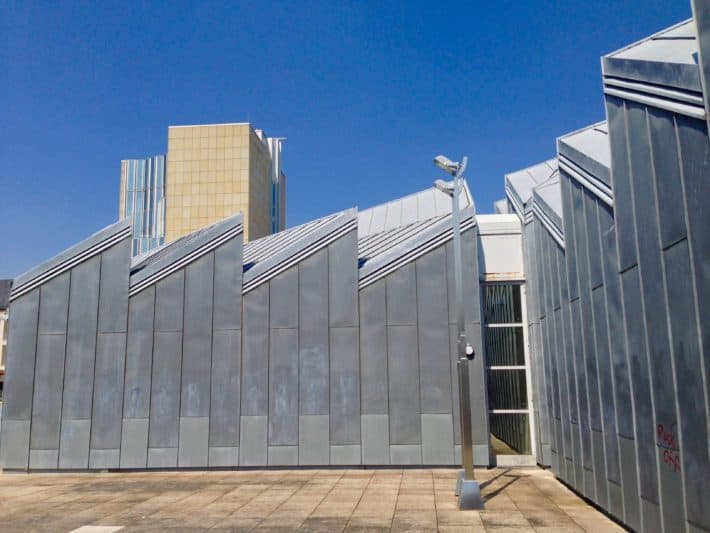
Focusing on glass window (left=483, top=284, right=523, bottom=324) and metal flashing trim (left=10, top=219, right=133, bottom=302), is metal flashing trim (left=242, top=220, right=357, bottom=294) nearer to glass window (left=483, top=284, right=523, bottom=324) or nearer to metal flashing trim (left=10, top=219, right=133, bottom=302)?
metal flashing trim (left=10, top=219, right=133, bottom=302)

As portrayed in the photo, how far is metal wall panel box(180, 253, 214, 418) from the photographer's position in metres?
22.6

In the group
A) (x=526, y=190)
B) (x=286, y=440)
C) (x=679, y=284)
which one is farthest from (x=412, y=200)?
(x=679, y=284)

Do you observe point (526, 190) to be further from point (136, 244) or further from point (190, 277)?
point (136, 244)

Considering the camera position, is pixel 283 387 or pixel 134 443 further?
pixel 283 387

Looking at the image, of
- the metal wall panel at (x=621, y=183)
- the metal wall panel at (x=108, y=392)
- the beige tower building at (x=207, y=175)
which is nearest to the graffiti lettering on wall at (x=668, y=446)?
the metal wall panel at (x=621, y=183)

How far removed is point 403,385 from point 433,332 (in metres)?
2.15

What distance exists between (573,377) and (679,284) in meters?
7.65

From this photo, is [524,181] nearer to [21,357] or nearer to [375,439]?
[375,439]

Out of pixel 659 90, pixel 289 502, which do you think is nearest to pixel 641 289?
pixel 659 90

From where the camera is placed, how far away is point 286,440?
2231cm

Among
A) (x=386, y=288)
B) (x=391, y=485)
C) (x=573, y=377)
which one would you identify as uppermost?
(x=386, y=288)

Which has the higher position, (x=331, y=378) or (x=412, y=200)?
(x=412, y=200)

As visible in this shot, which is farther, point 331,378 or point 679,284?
point 331,378

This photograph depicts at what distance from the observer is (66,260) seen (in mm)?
23469
